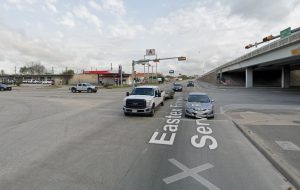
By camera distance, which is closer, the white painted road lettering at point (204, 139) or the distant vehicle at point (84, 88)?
the white painted road lettering at point (204, 139)

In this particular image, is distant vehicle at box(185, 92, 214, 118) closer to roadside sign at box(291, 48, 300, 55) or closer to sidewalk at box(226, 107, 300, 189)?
sidewalk at box(226, 107, 300, 189)

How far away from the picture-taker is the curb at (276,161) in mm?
5087

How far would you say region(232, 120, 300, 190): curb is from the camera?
509cm

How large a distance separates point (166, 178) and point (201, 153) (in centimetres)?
213

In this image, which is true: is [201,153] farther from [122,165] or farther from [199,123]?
[199,123]

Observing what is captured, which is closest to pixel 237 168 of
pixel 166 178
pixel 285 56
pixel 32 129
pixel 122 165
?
pixel 166 178

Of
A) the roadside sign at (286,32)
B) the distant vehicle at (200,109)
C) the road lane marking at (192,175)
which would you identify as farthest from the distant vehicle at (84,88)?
the road lane marking at (192,175)

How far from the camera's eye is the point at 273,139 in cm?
854

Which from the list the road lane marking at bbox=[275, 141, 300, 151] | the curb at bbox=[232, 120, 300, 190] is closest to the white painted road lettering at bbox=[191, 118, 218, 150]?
the curb at bbox=[232, 120, 300, 190]

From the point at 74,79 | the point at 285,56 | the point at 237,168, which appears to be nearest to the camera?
the point at 237,168

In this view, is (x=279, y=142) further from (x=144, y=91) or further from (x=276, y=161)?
(x=144, y=91)

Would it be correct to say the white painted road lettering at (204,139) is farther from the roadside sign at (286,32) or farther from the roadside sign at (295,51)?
the roadside sign at (295,51)

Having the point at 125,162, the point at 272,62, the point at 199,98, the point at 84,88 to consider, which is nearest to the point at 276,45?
the point at 272,62

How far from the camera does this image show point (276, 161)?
6.07 m
